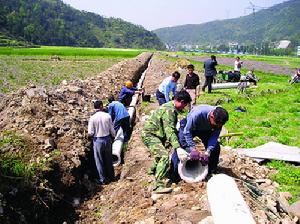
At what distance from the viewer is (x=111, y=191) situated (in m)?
8.12

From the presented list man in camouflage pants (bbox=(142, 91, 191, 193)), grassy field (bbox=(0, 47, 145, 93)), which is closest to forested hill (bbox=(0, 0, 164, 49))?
grassy field (bbox=(0, 47, 145, 93))

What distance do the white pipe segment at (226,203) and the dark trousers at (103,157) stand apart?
355 centimetres

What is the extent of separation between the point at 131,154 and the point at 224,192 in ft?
15.1

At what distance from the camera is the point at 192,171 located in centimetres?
659

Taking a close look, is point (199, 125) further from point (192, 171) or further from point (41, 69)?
point (41, 69)

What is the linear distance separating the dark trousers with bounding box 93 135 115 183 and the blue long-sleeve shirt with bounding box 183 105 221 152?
2.89 m

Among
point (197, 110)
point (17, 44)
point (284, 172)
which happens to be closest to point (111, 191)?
point (197, 110)

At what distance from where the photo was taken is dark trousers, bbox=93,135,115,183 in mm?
8562

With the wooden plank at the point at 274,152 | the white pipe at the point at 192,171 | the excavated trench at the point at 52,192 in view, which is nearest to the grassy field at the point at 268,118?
the wooden plank at the point at 274,152

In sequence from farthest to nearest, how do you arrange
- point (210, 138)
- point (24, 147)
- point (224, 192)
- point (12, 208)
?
point (24, 147) → point (210, 138) → point (12, 208) → point (224, 192)

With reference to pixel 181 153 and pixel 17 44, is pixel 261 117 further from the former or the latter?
pixel 17 44

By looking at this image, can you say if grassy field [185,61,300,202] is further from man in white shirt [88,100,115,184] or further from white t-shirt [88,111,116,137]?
white t-shirt [88,111,116,137]

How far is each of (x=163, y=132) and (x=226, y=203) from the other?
214cm

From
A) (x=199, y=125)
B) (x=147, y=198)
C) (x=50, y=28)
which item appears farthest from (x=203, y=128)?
(x=50, y=28)
